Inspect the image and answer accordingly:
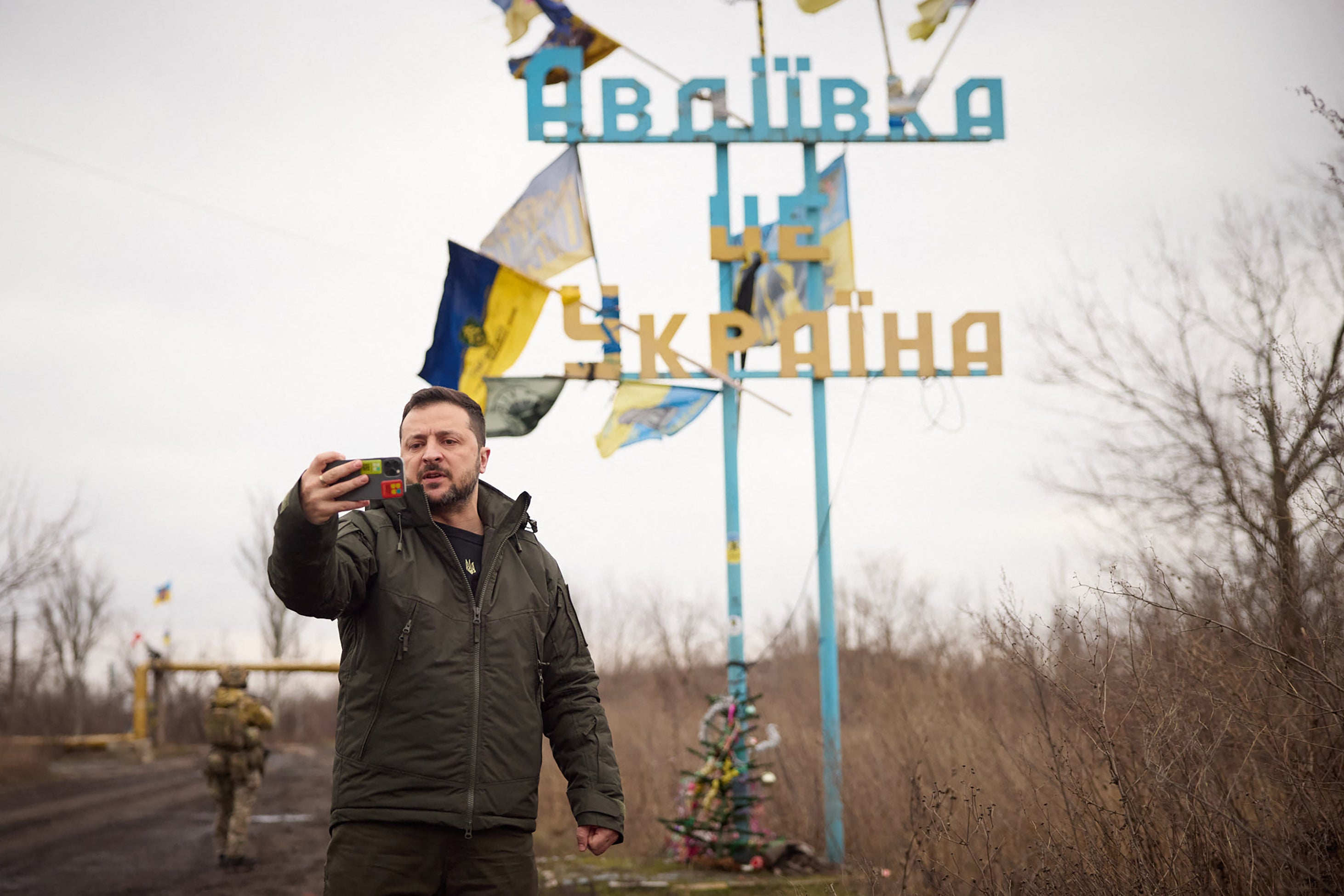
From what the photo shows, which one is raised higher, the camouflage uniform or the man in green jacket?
the man in green jacket

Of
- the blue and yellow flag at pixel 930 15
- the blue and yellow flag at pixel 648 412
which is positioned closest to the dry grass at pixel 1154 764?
the blue and yellow flag at pixel 648 412

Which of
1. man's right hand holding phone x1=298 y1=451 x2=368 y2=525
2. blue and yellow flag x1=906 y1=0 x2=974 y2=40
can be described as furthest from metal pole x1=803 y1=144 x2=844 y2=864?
man's right hand holding phone x1=298 y1=451 x2=368 y2=525

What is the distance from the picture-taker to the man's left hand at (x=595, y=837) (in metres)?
3.11

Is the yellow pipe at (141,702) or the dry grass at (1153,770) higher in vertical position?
the dry grass at (1153,770)

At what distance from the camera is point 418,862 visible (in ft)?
9.18

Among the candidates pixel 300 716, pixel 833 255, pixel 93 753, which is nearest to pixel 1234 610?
pixel 833 255

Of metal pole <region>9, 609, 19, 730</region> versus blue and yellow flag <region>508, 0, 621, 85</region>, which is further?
metal pole <region>9, 609, 19, 730</region>

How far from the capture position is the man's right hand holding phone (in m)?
2.56

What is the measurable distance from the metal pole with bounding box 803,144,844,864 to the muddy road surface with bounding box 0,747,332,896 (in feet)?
14.1

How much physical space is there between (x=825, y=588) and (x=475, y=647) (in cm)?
677

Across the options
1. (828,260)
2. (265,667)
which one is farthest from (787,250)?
(265,667)

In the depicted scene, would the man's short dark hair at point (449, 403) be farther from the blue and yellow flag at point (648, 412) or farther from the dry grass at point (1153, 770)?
the blue and yellow flag at point (648, 412)

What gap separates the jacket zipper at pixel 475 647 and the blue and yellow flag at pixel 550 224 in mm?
7018

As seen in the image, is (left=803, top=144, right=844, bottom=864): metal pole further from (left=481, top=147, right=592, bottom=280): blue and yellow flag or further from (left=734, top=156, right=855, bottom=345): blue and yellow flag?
(left=481, top=147, right=592, bottom=280): blue and yellow flag
